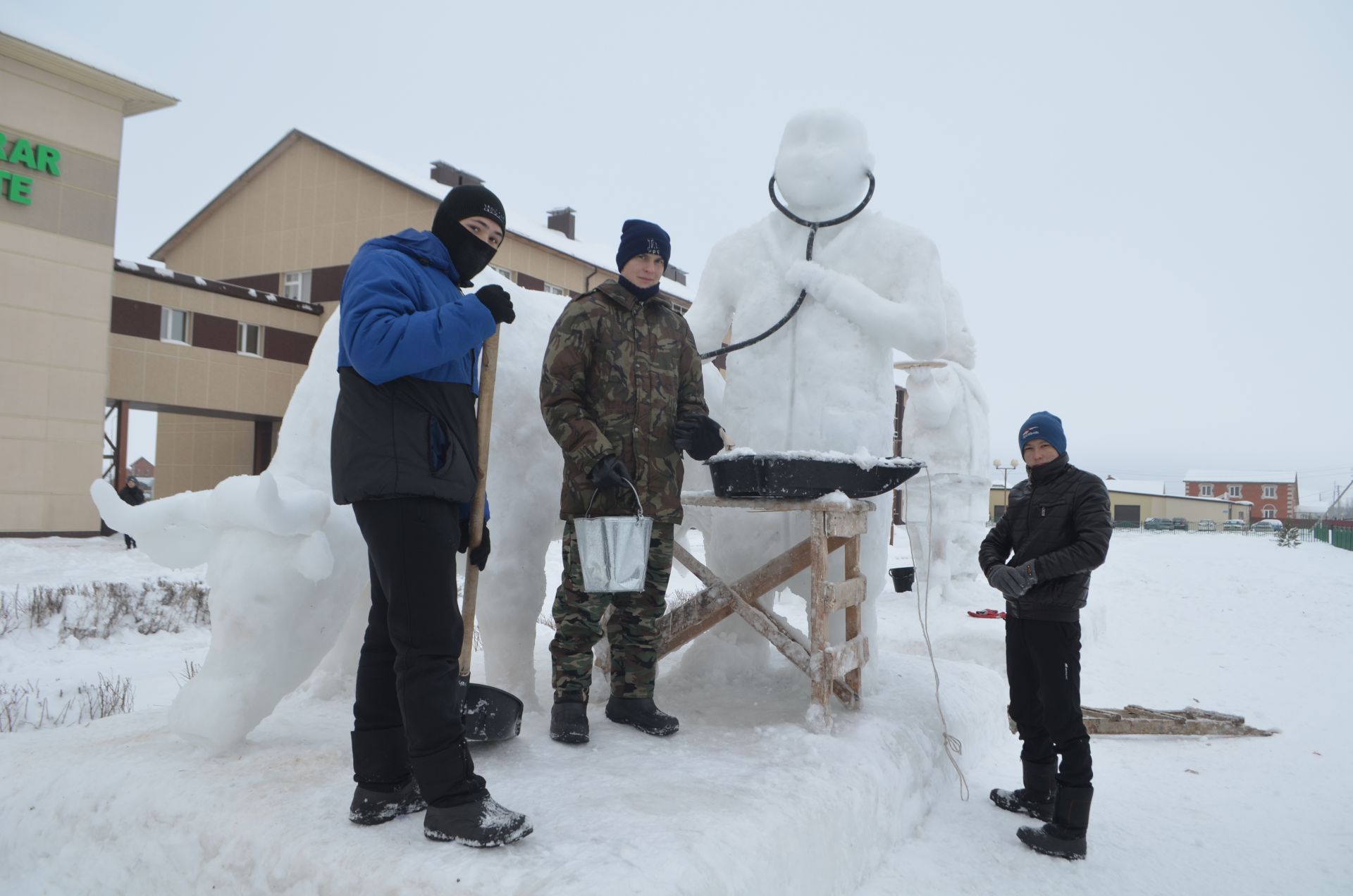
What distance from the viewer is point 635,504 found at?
3084mm

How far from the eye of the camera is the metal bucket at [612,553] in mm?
2898

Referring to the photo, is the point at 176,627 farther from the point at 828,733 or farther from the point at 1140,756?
the point at 1140,756

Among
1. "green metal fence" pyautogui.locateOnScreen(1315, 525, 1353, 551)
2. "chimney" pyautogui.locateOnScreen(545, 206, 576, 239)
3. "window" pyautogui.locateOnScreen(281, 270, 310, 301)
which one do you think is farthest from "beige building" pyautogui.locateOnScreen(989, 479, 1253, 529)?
"window" pyautogui.locateOnScreen(281, 270, 310, 301)

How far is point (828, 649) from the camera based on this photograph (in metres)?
3.34

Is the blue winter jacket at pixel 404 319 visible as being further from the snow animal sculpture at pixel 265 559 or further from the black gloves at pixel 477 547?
the snow animal sculpture at pixel 265 559

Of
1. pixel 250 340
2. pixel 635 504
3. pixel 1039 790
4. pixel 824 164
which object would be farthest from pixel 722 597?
pixel 250 340

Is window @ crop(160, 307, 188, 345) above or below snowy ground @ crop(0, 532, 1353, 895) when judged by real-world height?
above

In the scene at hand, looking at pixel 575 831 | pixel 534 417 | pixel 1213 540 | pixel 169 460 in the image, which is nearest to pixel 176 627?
pixel 534 417

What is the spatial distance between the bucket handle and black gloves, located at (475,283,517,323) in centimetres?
83

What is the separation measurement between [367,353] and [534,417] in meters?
1.52

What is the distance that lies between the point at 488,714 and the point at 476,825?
75 centimetres

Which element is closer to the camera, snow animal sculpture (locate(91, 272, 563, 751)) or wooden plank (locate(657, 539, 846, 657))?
snow animal sculpture (locate(91, 272, 563, 751))

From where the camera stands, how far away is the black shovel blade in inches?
110

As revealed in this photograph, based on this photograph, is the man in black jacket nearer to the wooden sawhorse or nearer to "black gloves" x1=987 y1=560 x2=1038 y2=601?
"black gloves" x1=987 y1=560 x2=1038 y2=601
